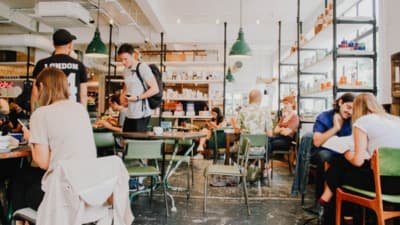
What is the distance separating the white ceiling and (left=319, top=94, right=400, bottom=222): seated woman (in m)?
5.42

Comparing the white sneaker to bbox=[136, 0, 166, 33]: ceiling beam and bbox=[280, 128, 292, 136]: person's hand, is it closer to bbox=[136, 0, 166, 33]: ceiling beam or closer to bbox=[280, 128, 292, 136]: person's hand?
bbox=[280, 128, 292, 136]: person's hand

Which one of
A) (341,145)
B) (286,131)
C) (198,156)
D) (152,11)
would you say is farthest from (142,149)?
(198,156)

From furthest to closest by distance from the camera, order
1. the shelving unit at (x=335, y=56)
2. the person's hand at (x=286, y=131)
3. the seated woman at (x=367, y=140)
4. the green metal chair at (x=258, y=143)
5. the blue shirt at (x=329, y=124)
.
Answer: the person's hand at (x=286, y=131) → the green metal chair at (x=258, y=143) → the shelving unit at (x=335, y=56) → the blue shirt at (x=329, y=124) → the seated woman at (x=367, y=140)

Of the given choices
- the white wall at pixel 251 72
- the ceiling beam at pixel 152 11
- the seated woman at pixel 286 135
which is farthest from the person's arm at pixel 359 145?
the white wall at pixel 251 72

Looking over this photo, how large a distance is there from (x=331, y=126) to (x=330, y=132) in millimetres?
111

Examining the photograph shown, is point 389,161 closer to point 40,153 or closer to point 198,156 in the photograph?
point 40,153

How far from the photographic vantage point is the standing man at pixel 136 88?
157 inches

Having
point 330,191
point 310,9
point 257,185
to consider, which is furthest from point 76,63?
point 310,9

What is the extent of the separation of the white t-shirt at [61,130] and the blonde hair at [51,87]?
81 mm

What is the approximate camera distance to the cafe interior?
202cm

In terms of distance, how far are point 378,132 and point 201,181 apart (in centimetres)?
347

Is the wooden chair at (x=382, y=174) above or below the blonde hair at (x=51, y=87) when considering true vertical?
below

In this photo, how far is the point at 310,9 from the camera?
→ 26.3 feet

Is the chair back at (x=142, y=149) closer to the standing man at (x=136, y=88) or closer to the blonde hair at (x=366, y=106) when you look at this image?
the standing man at (x=136, y=88)
